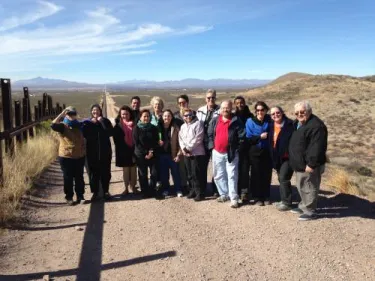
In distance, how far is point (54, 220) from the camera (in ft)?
21.0

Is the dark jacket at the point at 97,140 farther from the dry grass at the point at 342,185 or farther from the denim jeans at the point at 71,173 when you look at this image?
the dry grass at the point at 342,185

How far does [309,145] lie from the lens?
5.89 metres

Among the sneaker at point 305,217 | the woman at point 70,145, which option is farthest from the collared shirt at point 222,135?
the woman at point 70,145

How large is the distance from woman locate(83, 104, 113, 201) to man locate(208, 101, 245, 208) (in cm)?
199

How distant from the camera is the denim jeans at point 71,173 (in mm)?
6973

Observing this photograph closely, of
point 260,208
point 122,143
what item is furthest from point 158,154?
point 260,208

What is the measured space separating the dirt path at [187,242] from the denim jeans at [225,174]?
1.09ft

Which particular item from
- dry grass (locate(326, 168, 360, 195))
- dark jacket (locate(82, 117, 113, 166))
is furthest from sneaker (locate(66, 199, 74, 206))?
dry grass (locate(326, 168, 360, 195))

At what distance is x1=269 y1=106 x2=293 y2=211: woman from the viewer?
6375 millimetres

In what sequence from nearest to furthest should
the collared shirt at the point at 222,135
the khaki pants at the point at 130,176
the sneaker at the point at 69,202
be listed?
the collared shirt at the point at 222,135, the sneaker at the point at 69,202, the khaki pants at the point at 130,176

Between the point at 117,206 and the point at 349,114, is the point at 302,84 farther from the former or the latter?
the point at 117,206

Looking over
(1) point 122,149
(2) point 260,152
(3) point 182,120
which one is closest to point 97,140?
(1) point 122,149

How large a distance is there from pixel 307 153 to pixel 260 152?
1016 millimetres

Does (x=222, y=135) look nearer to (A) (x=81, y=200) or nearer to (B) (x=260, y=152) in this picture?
(B) (x=260, y=152)
